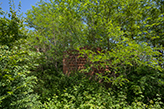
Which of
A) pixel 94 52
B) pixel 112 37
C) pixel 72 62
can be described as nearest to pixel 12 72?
pixel 94 52

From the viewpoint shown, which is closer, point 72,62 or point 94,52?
point 94,52

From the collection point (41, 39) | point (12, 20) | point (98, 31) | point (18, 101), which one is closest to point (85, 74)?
point (98, 31)

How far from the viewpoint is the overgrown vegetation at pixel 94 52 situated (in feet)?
14.5

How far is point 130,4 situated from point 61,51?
14.6 ft

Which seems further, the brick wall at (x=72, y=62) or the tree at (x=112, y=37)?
the brick wall at (x=72, y=62)

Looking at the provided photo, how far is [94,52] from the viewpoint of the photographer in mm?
5074

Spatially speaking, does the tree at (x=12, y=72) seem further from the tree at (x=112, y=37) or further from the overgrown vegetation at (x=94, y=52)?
the tree at (x=112, y=37)

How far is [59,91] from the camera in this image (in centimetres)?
538

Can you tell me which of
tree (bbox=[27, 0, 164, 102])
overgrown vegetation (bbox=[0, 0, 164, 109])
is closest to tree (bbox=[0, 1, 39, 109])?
overgrown vegetation (bbox=[0, 0, 164, 109])

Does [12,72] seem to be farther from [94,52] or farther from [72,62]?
[72,62]

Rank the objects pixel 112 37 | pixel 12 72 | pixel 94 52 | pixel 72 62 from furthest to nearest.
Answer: pixel 72 62
pixel 112 37
pixel 94 52
pixel 12 72

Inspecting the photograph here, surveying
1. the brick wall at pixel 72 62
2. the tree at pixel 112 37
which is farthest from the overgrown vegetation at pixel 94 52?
the brick wall at pixel 72 62

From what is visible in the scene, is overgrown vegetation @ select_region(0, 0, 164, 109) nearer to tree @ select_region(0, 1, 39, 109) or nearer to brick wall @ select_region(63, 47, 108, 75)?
tree @ select_region(0, 1, 39, 109)

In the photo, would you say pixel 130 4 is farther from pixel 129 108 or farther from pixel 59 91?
pixel 59 91
